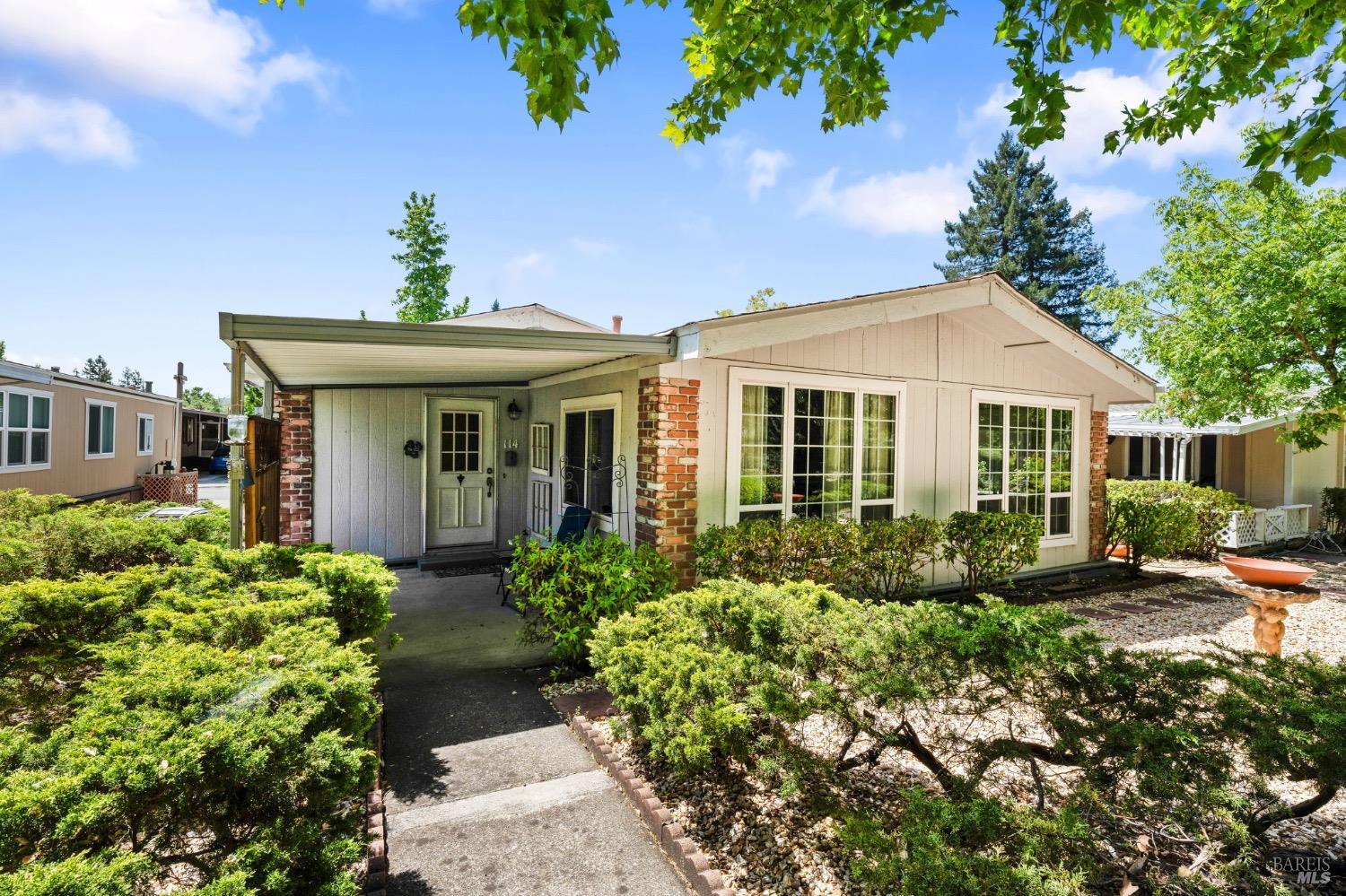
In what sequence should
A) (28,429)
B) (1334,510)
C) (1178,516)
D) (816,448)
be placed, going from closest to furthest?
(816,448)
(1178,516)
(28,429)
(1334,510)

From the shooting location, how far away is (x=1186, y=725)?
2.16m

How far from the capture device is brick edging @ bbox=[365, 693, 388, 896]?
2.44m

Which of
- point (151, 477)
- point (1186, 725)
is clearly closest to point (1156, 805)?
point (1186, 725)

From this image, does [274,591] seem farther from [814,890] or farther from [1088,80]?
[1088,80]

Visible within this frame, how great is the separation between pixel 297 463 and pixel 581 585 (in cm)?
553

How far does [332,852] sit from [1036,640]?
2.62 metres

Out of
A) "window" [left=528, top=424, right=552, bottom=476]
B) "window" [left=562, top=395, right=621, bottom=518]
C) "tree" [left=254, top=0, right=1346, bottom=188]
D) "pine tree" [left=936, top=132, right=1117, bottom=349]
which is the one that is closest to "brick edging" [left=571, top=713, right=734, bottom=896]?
"window" [left=562, top=395, right=621, bottom=518]

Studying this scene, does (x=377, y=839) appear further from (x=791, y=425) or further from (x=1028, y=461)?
(x=1028, y=461)

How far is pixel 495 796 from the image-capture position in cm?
319

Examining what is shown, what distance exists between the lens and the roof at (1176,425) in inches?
489

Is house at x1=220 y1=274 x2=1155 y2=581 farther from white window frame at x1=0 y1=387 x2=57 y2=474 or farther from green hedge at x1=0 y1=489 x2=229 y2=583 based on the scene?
white window frame at x1=0 y1=387 x2=57 y2=474

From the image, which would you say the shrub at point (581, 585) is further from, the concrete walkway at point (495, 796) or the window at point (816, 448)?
the window at point (816, 448)

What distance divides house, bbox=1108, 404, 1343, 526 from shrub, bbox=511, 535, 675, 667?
523 inches

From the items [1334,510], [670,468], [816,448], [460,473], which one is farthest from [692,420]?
[1334,510]
